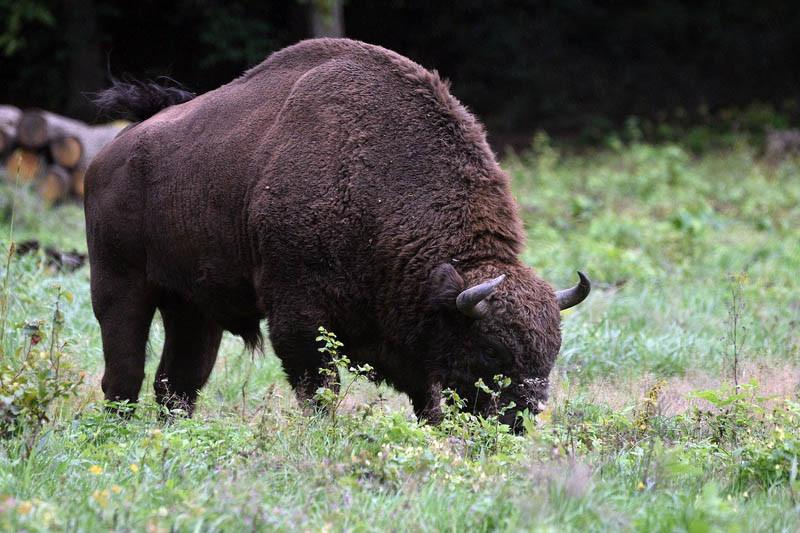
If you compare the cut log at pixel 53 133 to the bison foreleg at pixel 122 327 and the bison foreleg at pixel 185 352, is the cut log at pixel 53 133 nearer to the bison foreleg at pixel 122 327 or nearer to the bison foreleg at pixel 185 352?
the bison foreleg at pixel 185 352

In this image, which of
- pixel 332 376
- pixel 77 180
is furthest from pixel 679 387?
pixel 77 180

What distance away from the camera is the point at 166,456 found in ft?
13.9

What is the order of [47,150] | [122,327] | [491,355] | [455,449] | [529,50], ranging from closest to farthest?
[455,449], [491,355], [122,327], [47,150], [529,50]

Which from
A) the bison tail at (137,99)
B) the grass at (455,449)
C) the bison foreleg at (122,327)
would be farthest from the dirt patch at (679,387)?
the bison tail at (137,99)

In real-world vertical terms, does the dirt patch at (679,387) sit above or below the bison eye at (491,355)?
below

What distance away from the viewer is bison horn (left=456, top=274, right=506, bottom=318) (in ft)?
16.4

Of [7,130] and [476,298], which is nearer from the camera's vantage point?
[476,298]

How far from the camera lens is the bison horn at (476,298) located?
197 inches

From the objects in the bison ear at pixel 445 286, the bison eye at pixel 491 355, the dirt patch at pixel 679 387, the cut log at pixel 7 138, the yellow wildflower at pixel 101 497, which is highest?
the bison ear at pixel 445 286

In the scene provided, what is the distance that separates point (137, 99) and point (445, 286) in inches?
113

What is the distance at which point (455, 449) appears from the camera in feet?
14.8

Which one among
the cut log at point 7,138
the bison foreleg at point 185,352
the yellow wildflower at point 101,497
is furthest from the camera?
the cut log at point 7,138

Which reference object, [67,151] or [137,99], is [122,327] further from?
[67,151]

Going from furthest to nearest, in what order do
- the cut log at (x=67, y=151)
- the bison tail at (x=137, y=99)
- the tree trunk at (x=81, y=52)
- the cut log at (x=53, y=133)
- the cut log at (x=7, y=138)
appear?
the tree trunk at (x=81, y=52) < the cut log at (x=67, y=151) < the cut log at (x=53, y=133) < the cut log at (x=7, y=138) < the bison tail at (x=137, y=99)
